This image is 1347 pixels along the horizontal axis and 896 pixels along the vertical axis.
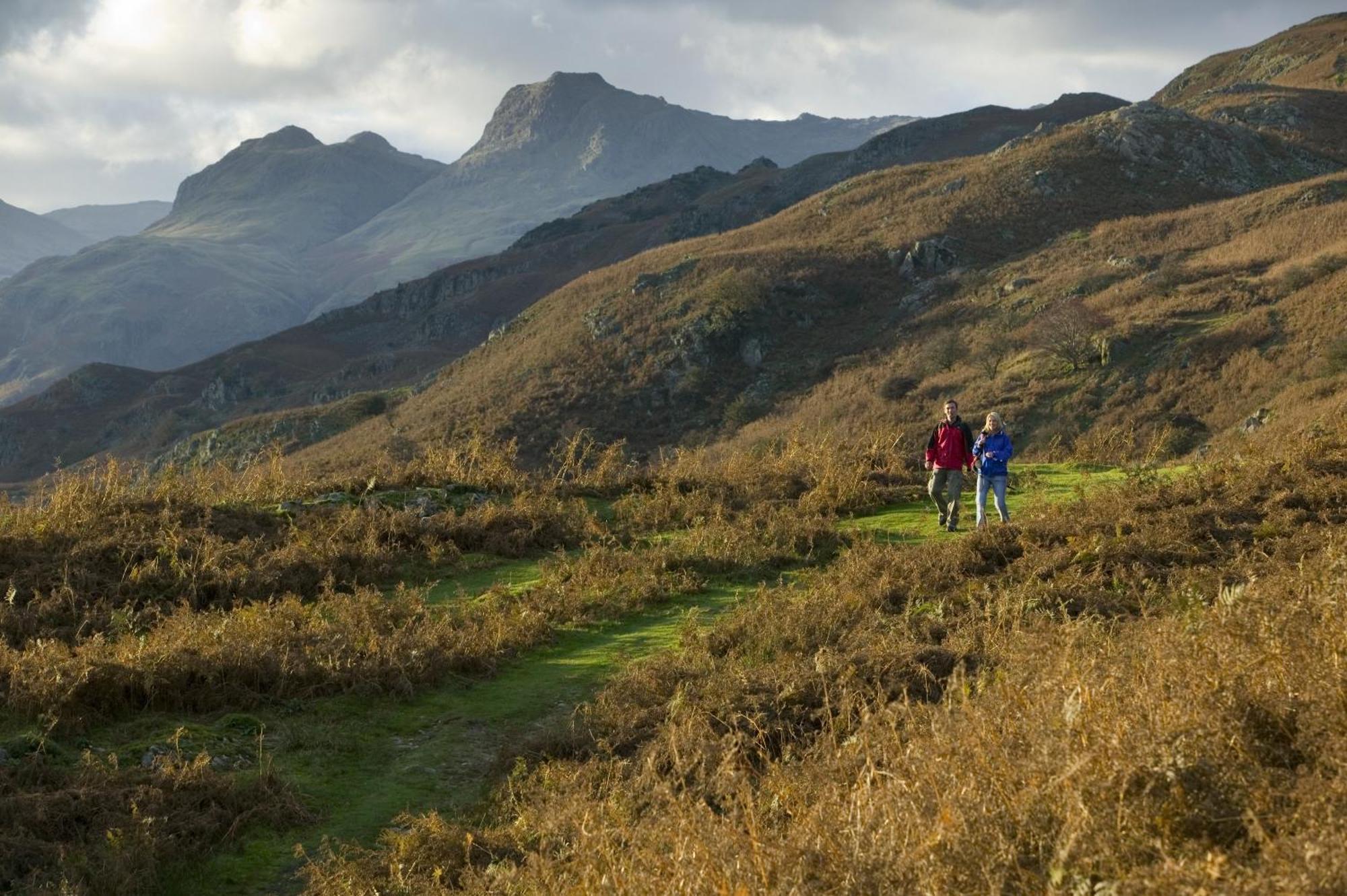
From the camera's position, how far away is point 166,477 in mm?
13438

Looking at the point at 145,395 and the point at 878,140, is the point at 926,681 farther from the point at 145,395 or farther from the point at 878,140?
the point at 878,140

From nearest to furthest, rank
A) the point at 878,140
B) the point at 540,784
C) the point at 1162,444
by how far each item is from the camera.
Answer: the point at 540,784, the point at 1162,444, the point at 878,140

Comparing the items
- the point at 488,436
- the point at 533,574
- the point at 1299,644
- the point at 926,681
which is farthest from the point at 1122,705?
the point at 488,436

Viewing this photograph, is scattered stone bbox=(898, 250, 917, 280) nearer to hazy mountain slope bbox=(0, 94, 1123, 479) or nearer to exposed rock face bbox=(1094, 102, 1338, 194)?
exposed rock face bbox=(1094, 102, 1338, 194)

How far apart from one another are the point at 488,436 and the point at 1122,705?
46022 mm

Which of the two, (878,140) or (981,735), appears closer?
(981,735)

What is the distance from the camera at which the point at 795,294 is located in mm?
57594

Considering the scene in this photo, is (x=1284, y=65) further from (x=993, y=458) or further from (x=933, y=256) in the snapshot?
(x=993, y=458)

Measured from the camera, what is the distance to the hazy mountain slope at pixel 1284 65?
80.9 m

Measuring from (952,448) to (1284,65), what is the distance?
102 metres

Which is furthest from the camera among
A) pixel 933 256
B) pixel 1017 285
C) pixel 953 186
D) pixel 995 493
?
pixel 953 186

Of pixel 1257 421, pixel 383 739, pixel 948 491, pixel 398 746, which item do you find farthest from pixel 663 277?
pixel 398 746

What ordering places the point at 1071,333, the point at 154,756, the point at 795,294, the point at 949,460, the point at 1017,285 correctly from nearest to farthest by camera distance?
the point at 154,756, the point at 949,460, the point at 1071,333, the point at 1017,285, the point at 795,294

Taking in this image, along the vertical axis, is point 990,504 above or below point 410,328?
below
